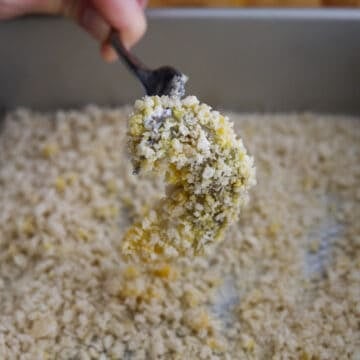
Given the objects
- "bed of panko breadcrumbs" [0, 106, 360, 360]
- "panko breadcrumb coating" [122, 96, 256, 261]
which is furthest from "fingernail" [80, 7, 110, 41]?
"panko breadcrumb coating" [122, 96, 256, 261]

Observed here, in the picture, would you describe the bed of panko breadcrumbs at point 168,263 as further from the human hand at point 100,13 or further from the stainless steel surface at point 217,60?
the human hand at point 100,13

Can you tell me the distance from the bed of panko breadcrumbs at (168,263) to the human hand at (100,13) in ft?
0.60

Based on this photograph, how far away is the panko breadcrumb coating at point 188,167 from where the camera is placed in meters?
0.81

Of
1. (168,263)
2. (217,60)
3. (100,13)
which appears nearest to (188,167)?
(168,263)

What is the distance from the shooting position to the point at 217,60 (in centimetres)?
128

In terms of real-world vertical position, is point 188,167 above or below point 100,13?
below

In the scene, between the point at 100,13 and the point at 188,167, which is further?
the point at 100,13

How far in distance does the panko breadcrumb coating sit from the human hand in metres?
0.28

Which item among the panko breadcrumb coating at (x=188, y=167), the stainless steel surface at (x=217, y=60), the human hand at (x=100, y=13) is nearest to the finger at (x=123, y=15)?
the human hand at (x=100, y=13)

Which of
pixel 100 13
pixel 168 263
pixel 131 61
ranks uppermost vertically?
pixel 100 13

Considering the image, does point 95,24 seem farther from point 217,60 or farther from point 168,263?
point 168,263

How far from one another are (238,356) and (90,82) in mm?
584

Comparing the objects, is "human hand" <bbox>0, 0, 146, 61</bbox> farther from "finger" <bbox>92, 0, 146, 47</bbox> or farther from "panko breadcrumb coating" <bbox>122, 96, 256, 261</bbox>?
"panko breadcrumb coating" <bbox>122, 96, 256, 261</bbox>

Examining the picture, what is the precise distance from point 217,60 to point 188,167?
1.61 feet
